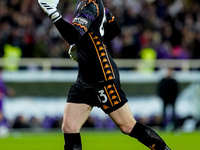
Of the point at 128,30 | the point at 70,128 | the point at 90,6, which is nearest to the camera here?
the point at 90,6

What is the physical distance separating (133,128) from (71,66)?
12.6 metres

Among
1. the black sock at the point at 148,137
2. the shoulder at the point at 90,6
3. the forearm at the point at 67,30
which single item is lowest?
the black sock at the point at 148,137

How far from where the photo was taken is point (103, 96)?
6.71 meters

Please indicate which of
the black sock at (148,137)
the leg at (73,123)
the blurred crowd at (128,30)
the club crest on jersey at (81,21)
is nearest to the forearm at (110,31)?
the club crest on jersey at (81,21)

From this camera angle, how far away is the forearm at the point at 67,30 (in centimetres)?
618

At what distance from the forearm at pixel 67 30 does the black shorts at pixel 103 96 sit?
762 mm

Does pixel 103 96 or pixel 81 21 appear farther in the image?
pixel 103 96

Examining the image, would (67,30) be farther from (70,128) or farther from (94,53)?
(70,128)

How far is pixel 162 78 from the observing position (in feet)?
59.7

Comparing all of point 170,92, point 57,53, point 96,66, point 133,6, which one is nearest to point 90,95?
point 96,66

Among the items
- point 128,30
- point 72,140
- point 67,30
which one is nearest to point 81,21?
point 67,30

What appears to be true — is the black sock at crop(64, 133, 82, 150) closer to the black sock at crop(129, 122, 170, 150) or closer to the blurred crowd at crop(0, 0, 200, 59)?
the black sock at crop(129, 122, 170, 150)

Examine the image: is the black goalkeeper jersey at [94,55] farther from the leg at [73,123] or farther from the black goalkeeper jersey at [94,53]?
the leg at [73,123]


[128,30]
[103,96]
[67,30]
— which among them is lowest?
[128,30]
